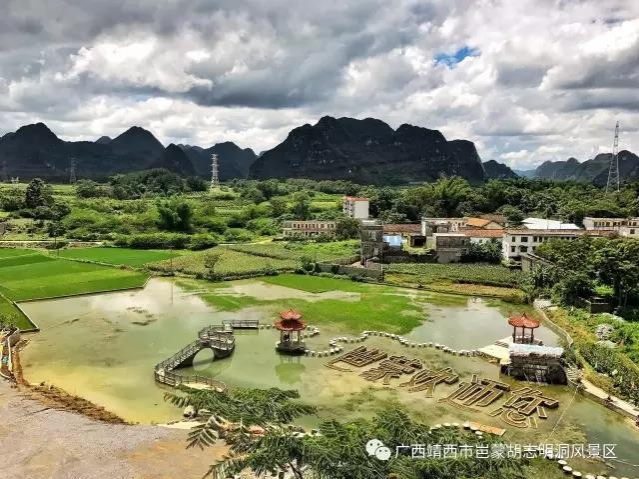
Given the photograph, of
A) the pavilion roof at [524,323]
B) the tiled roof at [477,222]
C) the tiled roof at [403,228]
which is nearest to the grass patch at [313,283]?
the pavilion roof at [524,323]

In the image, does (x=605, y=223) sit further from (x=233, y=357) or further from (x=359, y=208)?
(x=233, y=357)

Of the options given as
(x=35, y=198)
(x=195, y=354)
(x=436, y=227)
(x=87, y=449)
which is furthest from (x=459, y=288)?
(x=35, y=198)

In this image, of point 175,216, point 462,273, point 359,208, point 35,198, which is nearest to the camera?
point 462,273

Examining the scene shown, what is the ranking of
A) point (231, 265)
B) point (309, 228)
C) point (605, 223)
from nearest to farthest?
1. point (231, 265)
2. point (605, 223)
3. point (309, 228)

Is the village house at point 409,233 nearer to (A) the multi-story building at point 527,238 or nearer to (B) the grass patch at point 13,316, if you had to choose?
(A) the multi-story building at point 527,238

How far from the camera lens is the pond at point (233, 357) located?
24.0m

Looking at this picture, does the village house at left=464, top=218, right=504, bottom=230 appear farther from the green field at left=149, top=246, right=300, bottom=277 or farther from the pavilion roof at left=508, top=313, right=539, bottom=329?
the pavilion roof at left=508, top=313, right=539, bottom=329

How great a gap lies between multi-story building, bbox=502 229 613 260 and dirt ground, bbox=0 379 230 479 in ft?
152

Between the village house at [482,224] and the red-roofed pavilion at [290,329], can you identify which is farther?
the village house at [482,224]

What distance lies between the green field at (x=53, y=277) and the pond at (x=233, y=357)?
2.63 m

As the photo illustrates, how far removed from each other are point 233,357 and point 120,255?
37.3 meters

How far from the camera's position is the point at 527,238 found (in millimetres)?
58062

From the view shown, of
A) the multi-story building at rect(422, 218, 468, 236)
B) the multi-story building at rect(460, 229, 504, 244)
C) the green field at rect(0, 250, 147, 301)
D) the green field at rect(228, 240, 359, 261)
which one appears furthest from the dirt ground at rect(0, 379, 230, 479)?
the multi-story building at rect(422, 218, 468, 236)

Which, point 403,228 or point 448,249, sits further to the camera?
point 403,228
